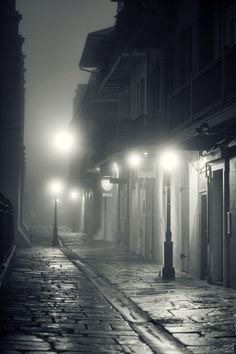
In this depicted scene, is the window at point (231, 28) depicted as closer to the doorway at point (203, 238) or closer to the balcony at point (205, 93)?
the balcony at point (205, 93)

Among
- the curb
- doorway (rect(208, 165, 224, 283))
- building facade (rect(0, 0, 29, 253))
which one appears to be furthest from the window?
building facade (rect(0, 0, 29, 253))

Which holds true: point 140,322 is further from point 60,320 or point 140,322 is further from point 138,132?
point 138,132

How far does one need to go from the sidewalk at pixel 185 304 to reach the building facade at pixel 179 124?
966 mm

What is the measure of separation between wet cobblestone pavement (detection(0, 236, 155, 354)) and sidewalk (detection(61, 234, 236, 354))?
1.96 feet

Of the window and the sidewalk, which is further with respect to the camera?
the window

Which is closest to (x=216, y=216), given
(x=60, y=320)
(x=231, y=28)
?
(x=231, y=28)

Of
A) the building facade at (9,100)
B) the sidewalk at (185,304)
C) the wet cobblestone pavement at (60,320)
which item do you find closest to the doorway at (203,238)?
the sidewalk at (185,304)

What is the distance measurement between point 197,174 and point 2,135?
11859 millimetres

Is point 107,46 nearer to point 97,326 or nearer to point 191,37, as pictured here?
point 191,37

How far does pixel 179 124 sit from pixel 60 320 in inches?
340

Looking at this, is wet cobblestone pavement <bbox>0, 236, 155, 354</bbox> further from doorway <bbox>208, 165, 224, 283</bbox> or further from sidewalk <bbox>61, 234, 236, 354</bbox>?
doorway <bbox>208, 165, 224, 283</bbox>

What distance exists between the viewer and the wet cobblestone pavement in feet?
25.4

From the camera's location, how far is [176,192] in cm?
1966

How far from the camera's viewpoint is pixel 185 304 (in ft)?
37.9
